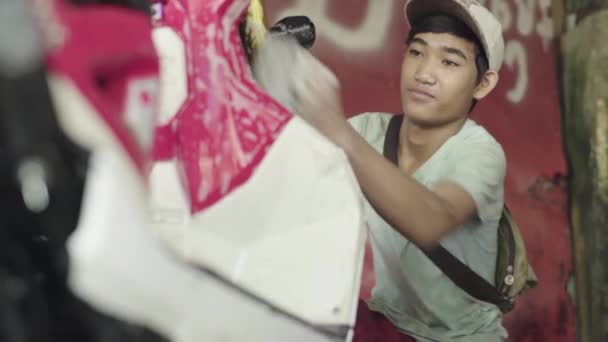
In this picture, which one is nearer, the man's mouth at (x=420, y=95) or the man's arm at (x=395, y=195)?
the man's arm at (x=395, y=195)

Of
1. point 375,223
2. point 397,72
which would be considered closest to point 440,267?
point 375,223

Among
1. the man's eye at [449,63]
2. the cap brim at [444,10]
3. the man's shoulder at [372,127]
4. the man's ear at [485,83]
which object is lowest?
the man's shoulder at [372,127]

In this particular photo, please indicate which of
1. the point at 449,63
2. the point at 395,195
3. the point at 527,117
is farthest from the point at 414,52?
the point at 527,117

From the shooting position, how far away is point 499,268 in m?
0.86

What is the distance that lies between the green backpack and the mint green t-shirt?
11 millimetres

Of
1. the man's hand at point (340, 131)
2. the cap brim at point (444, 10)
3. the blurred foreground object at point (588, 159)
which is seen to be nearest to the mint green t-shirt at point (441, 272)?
the cap brim at point (444, 10)

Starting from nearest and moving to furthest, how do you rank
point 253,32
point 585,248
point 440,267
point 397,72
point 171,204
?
point 171,204 → point 253,32 → point 440,267 → point 397,72 → point 585,248

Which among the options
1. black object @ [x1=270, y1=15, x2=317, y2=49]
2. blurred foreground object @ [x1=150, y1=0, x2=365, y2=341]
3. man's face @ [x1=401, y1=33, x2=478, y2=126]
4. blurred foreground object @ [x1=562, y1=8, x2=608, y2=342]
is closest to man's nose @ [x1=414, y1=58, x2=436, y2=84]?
man's face @ [x1=401, y1=33, x2=478, y2=126]

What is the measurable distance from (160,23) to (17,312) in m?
0.20

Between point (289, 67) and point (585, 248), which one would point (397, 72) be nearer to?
point (585, 248)

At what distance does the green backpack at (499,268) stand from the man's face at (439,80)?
48 millimetres

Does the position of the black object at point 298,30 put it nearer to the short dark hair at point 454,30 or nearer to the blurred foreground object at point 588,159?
the short dark hair at point 454,30

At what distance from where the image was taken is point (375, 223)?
0.85 metres

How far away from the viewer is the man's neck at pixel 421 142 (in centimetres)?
88
